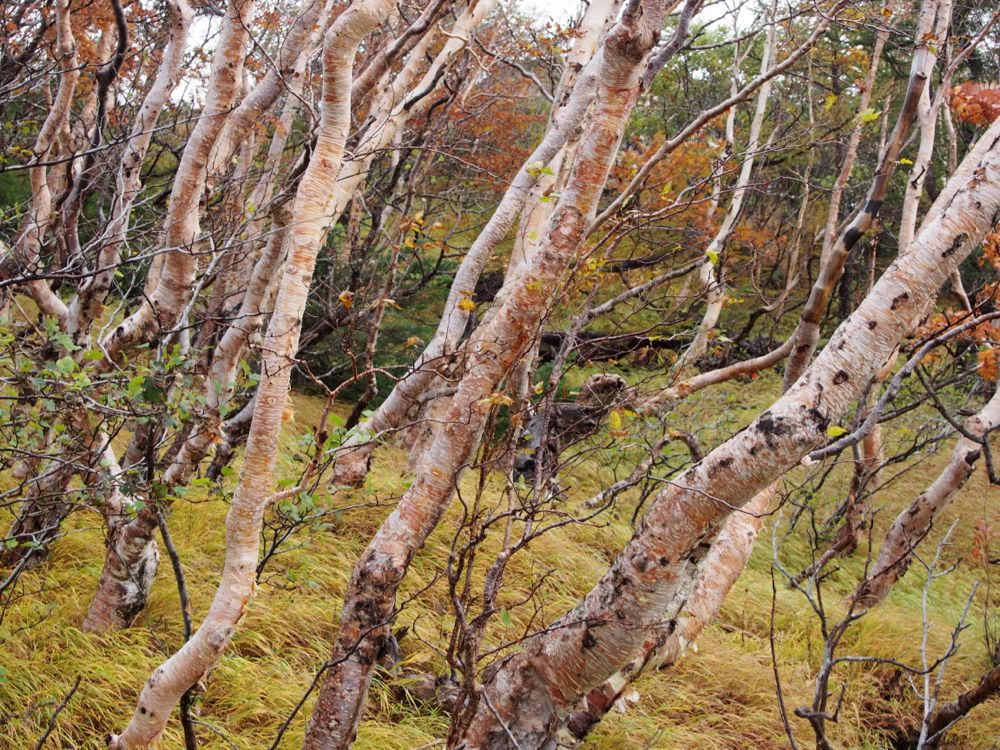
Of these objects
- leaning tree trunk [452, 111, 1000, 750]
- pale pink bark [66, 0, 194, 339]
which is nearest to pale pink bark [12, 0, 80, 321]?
pale pink bark [66, 0, 194, 339]

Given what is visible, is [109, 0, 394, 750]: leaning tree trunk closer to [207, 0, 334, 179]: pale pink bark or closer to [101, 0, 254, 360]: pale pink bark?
[101, 0, 254, 360]: pale pink bark

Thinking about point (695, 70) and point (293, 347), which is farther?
point (695, 70)

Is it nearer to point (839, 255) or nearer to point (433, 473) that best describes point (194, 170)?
point (433, 473)

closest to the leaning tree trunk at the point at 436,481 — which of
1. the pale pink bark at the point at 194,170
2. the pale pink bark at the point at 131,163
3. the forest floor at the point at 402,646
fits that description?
the forest floor at the point at 402,646

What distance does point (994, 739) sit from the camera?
459cm

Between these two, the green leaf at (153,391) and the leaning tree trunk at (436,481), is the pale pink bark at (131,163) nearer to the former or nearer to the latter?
the green leaf at (153,391)

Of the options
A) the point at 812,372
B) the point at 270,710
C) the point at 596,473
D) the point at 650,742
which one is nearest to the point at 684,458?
the point at 596,473

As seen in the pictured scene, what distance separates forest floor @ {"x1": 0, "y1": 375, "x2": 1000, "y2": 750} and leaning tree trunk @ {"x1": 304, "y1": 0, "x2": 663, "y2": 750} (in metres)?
0.27

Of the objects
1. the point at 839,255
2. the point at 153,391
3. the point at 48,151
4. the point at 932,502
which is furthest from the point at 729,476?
the point at 48,151

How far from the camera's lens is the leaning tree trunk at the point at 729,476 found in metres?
2.21

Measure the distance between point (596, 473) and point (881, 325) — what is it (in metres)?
7.26

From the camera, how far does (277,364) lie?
2.62m

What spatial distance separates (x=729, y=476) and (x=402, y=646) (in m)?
2.85

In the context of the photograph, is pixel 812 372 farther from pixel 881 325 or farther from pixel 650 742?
pixel 650 742
